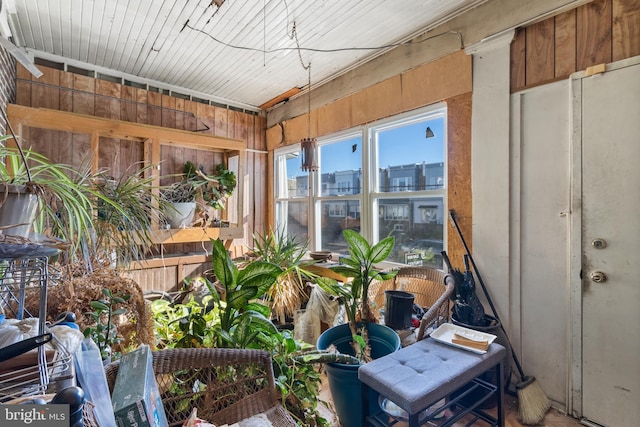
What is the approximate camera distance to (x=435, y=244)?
2615 millimetres

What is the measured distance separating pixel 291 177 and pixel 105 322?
3.06 metres

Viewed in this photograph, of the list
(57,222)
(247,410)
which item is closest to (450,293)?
(247,410)

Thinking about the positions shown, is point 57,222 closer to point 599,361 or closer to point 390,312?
point 390,312

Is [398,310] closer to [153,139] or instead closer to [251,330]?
[251,330]

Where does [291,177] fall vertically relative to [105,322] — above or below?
above

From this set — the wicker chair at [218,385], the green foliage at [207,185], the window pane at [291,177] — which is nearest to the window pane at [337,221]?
the window pane at [291,177]

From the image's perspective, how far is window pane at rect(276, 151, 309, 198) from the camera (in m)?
4.04

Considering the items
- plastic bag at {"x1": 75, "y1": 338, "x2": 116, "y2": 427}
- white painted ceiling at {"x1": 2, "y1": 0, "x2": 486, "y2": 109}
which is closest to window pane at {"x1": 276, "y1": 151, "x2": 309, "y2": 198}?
white painted ceiling at {"x1": 2, "y1": 0, "x2": 486, "y2": 109}

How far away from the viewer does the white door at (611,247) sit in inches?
64.7

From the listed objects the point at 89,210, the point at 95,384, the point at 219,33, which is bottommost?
the point at 95,384

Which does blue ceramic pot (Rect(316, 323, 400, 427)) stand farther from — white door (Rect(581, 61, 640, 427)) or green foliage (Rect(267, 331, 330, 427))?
white door (Rect(581, 61, 640, 427))

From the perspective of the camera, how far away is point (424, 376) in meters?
1.38

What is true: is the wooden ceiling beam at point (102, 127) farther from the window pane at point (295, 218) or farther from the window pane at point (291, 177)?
the window pane at point (295, 218)

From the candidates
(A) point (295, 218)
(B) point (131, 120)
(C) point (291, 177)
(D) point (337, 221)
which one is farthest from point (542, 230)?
(B) point (131, 120)
